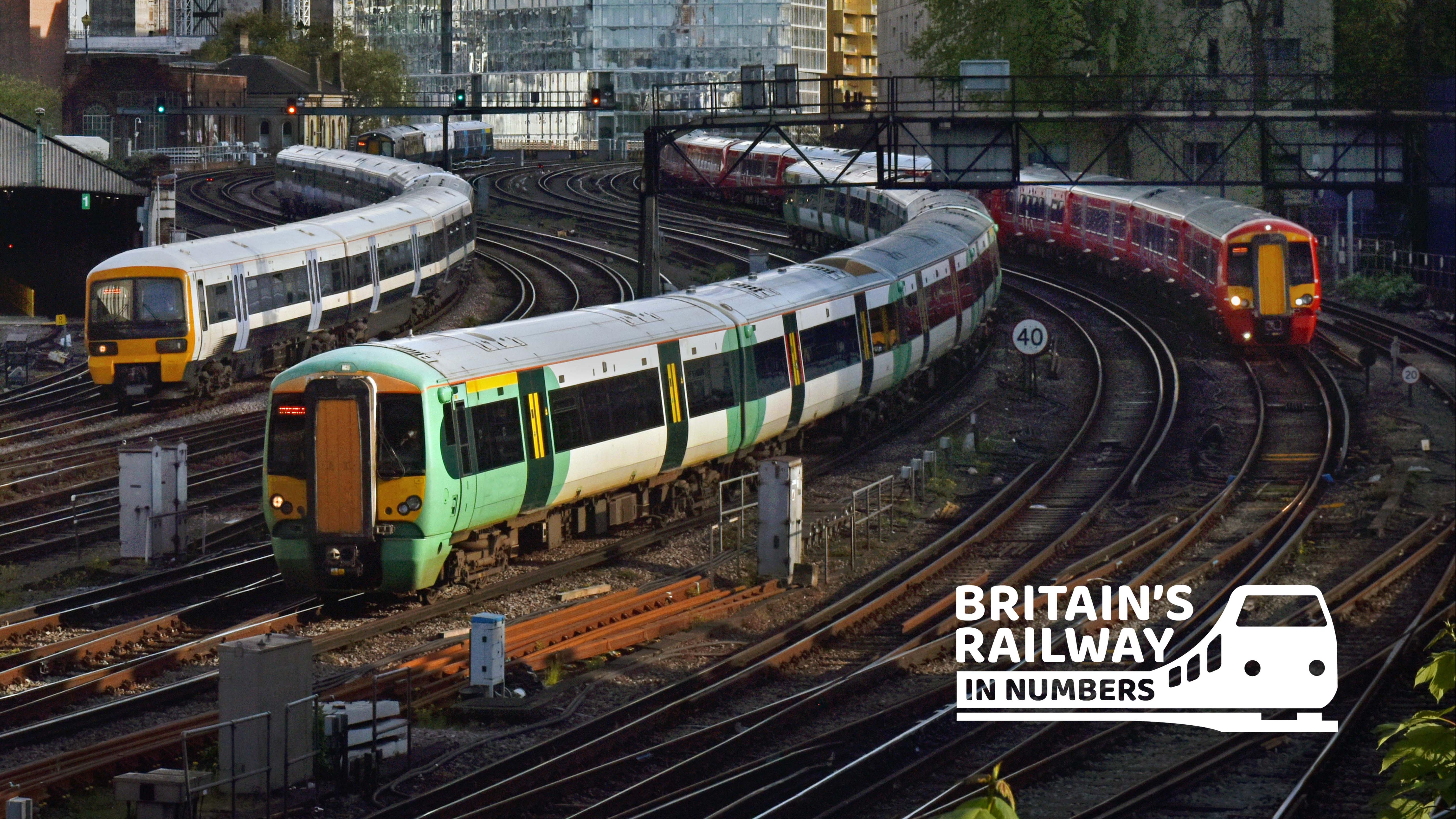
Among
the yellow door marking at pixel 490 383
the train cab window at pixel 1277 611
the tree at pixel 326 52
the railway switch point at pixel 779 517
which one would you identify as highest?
the tree at pixel 326 52

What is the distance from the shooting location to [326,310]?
34781 mm

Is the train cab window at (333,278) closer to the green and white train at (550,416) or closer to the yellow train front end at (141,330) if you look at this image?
the yellow train front end at (141,330)

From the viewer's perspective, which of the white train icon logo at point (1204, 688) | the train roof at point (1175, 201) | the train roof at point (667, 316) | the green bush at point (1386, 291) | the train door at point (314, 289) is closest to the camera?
the white train icon logo at point (1204, 688)

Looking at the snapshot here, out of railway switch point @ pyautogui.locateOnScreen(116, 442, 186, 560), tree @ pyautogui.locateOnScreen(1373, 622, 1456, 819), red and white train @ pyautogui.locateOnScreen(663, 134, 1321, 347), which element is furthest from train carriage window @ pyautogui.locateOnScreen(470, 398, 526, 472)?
tree @ pyautogui.locateOnScreen(1373, 622, 1456, 819)

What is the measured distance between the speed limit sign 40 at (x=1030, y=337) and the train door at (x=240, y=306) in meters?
13.5

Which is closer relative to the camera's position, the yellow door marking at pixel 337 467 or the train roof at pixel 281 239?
the yellow door marking at pixel 337 467

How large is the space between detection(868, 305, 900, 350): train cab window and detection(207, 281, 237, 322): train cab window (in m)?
11.1

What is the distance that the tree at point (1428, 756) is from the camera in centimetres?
516

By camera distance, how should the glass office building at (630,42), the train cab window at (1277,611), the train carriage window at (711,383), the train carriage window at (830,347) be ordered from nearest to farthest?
the train cab window at (1277,611)
the train carriage window at (711,383)
the train carriage window at (830,347)
the glass office building at (630,42)

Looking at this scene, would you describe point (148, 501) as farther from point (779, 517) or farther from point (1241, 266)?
point (1241, 266)

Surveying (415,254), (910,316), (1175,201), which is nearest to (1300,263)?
(1175,201)

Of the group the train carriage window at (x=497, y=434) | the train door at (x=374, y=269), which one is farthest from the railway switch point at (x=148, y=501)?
the train door at (x=374, y=269)

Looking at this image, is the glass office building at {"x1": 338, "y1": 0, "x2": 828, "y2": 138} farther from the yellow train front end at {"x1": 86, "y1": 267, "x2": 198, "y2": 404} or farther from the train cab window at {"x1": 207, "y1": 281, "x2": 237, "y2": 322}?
the yellow train front end at {"x1": 86, "y1": 267, "x2": 198, "y2": 404}

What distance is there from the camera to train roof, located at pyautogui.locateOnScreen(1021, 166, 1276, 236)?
37.7 metres
